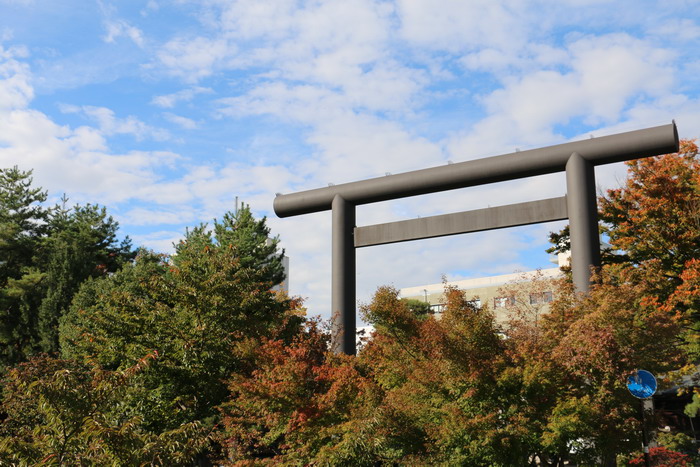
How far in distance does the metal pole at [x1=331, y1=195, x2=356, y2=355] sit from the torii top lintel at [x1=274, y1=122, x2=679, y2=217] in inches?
22.0

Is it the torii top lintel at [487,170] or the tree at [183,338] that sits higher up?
the torii top lintel at [487,170]

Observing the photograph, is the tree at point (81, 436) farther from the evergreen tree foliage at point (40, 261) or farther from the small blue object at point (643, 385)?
the evergreen tree foliage at point (40, 261)

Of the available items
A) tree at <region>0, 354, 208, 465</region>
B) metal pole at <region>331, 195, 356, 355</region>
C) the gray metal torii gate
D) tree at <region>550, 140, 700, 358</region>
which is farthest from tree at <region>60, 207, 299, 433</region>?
tree at <region>550, 140, 700, 358</region>

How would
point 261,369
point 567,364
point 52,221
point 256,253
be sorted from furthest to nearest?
point 52,221 → point 256,253 → point 261,369 → point 567,364

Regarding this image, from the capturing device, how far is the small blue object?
1346cm

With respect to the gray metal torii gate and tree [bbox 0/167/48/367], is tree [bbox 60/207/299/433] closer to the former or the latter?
the gray metal torii gate

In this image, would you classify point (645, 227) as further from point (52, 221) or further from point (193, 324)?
point (52, 221)

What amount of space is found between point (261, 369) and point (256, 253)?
17.1 m

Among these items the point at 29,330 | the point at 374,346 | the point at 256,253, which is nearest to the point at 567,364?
the point at 374,346

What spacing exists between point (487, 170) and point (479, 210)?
1.30 m

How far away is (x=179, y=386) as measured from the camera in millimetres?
18781

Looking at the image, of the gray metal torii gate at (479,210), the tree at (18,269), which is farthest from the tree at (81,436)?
the tree at (18,269)

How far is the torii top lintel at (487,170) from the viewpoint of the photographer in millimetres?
18172

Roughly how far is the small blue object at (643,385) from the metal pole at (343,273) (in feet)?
32.7
